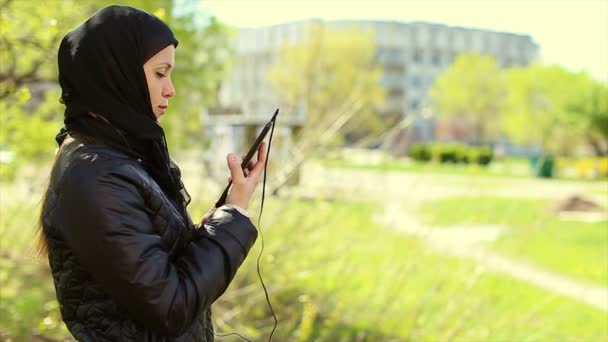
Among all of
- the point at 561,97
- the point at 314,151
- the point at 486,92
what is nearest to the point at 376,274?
the point at 314,151

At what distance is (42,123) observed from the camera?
655 cm

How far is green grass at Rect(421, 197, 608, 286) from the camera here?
18.6 ft

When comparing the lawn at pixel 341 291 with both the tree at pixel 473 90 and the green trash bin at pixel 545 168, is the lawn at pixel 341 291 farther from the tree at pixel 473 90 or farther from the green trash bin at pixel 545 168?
the tree at pixel 473 90

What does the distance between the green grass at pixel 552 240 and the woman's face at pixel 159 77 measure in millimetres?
3175

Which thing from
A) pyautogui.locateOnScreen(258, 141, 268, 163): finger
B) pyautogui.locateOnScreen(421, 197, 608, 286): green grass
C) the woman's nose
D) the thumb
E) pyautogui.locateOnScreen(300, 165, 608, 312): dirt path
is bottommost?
pyautogui.locateOnScreen(421, 197, 608, 286): green grass

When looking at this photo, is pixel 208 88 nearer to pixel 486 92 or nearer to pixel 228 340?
pixel 228 340

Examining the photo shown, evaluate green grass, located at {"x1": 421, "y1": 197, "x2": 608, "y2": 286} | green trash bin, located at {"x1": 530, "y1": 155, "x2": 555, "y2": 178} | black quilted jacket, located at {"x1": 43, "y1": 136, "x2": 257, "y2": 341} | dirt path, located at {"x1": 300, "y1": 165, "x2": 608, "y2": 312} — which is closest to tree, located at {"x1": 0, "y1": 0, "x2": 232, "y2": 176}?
dirt path, located at {"x1": 300, "y1": 165, "x2": 608, "y2": 312}

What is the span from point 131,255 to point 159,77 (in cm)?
41

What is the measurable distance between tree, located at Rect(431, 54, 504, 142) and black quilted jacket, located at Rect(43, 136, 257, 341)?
2173 inches

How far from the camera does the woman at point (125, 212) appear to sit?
147cm

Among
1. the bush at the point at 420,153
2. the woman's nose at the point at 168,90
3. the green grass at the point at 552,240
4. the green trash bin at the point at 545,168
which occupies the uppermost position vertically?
the woman's nose at the point at 168,90

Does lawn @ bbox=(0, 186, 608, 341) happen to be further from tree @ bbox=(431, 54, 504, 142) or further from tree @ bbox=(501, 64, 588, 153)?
tree @ bbox=(431, 54, 504, 142)

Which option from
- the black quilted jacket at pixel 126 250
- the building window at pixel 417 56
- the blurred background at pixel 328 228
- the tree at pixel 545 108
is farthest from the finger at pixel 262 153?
the building window at pixel 417 56

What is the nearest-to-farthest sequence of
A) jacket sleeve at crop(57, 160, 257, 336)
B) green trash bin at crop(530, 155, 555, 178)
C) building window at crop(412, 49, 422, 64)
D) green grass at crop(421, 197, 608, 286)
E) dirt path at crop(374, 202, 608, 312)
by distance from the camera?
1. jacket sleeve at crop(57, 160, 257, 336)
2. dirt path at crop(374, 202, 608, 312)
3. green grass at crop(421, 197, 608, 286)
4. green trash bin at crop(530, 155, 555, 178)
5. building window at crop(412, 49, 422, 64)
